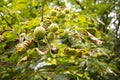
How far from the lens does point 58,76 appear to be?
1.25 metres

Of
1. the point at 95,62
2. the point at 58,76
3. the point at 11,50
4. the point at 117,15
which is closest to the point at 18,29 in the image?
the point at 11,50

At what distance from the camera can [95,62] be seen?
1752mm

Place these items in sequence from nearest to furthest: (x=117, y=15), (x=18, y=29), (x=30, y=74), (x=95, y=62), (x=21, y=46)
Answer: (x=21, y=46) → (x=30, y=74) → (x=18, y=29) → (x=95, y=62) → (x=117, y=15)

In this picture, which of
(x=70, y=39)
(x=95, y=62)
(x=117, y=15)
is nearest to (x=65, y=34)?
(x=70, y=39)

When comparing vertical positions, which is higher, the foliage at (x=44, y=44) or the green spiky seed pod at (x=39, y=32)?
the green spiky seed pod at (x=39, y=32)

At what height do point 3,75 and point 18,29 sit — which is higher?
point 18,29

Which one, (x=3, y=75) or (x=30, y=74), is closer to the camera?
(x=30, y=74)

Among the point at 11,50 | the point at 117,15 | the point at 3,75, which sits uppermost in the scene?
the point at 11,50

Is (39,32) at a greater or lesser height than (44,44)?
greater

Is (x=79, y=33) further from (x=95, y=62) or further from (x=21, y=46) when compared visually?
(x=95, y=62)

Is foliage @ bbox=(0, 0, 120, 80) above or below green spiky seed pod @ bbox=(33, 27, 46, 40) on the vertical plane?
below

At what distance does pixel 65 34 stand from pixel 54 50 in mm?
223

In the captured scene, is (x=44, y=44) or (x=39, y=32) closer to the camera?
(x=39, y=32)

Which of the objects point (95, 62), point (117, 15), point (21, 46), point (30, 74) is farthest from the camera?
point (117, 15)
